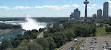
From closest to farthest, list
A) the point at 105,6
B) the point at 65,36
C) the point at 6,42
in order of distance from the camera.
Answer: the point at 6,42 → the point at 65,36 → the point at 105,6

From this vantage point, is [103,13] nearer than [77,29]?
No

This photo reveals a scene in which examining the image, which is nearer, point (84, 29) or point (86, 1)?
point (84, 29)

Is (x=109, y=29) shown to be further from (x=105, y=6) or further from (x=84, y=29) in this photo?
(x=105, y=6)

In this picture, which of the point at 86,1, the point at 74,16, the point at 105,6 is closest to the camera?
the point at 86,1

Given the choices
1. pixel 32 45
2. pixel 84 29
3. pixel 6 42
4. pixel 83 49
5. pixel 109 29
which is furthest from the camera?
pixel 109 29

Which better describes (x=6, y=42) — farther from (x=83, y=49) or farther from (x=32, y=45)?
(x=83, y=49)

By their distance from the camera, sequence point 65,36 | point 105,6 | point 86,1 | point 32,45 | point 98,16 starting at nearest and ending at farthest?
point 32,45 → point 65,36 → point 86,1 → point 105,6 → point 98,16

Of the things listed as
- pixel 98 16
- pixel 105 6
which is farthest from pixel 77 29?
pixel 98 16

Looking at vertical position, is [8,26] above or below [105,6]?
below

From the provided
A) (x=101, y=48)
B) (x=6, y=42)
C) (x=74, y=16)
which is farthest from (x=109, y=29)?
(x=74, y=16)
